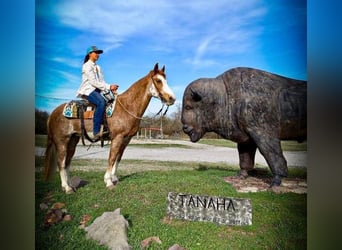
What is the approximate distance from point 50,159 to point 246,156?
227cm

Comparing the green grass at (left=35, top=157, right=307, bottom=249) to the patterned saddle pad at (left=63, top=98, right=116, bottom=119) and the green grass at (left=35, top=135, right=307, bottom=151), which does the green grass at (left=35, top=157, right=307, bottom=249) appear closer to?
the green grass at (left=35, top=135, right=307, bottom=151)

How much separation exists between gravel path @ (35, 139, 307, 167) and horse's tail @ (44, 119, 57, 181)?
37cm

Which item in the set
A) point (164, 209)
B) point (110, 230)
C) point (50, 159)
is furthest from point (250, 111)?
point (50, 159)

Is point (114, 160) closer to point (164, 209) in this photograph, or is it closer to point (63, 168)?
point (63, 168)

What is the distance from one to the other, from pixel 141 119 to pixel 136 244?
4.29 feet

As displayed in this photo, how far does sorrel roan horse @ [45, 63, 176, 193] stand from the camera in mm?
4703

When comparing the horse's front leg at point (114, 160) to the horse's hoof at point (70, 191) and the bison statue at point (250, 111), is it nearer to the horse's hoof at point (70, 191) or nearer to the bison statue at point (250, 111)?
the horse's hoof at point (70, 191)

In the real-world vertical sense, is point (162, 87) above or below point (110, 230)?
above

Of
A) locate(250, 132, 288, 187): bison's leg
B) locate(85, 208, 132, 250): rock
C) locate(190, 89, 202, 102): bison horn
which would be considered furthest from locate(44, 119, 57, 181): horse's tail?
locate(250, 132, 288, 187): bison's leg

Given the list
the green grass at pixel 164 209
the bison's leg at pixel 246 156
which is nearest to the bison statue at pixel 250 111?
the bison's leg at pixel 246 156

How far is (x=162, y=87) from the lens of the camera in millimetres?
4664

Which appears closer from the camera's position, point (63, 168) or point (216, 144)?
point (216, 144)

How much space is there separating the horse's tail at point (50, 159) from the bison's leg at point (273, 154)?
2.31 metres
